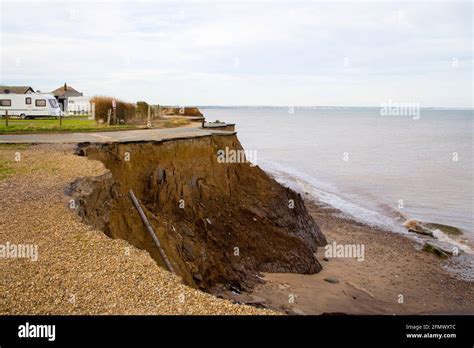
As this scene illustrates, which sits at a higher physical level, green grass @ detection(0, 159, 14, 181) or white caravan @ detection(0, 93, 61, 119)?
white caravan @ detection(0, 93, 61, 119)

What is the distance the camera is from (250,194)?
73.4ft

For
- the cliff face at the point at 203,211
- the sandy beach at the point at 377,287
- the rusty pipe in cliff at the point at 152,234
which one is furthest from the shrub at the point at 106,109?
the rusty pipe in cliff at the point at 152,234

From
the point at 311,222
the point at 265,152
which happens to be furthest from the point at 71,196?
the point at 265,152

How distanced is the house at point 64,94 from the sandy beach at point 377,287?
41311 mm

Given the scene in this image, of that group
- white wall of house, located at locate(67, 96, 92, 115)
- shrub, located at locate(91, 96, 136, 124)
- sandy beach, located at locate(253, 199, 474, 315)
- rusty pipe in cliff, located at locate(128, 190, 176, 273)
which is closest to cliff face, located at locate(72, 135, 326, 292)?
rusty pipe in cliff, located at locate(128, 190, 176, 273)

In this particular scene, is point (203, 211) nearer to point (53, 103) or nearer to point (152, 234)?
point (152, 234)

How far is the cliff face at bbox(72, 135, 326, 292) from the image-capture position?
47.6 ft

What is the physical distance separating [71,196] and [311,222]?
13759 millimetres

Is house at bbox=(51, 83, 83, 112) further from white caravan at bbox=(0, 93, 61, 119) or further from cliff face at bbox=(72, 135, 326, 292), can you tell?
cliff face at bbox=(72, 135, 326, 292)

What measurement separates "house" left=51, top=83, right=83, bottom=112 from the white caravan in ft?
40.7

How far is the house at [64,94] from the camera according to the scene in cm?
5654

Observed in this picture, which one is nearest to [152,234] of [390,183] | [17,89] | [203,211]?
[203,211]

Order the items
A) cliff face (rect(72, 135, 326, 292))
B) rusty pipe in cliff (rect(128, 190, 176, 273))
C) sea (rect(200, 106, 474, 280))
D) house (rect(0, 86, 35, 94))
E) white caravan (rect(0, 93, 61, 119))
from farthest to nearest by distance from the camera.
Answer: house (rect(0, 86, 35, 94)), white caravan (rect(0, 93, 61, 119)), sea (rect(200, 106, 474, 280)), cliff face (rect(72, 135, 326, 292)), rusty pipe in cliff (rect(128, 190, 176, 273))
